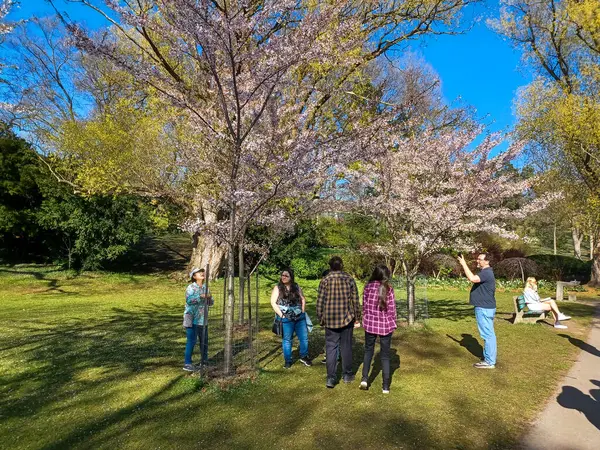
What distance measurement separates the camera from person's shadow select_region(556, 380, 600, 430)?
168 inches

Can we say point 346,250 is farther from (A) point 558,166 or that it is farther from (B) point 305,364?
(B) point 305,364

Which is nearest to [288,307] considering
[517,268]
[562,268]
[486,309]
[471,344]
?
[486,309]

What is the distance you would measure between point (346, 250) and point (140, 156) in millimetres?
10904

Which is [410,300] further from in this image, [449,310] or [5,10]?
[5,10]

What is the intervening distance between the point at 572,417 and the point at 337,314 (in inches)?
109

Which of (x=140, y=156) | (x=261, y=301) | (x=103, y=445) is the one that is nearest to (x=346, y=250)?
(x=261, y=301)

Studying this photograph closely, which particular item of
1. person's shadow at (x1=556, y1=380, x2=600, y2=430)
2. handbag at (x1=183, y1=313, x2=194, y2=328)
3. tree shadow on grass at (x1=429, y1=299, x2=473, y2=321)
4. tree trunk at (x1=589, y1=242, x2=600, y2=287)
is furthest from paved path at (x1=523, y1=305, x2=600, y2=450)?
tree trunk at (x1=589, y1=242, x2=600, y2=287)

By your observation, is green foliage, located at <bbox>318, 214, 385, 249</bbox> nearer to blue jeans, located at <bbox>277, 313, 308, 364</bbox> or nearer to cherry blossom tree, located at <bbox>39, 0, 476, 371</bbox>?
cherry blossom tree, located at <bbox>39, 0, 476, 371</bbox>

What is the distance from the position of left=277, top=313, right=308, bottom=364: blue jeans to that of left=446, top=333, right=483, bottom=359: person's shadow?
2982 millimetres

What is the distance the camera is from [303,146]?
5027 mm

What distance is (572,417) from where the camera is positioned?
4223mm

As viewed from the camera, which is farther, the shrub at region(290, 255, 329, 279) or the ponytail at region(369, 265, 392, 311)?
the shrub at region(290, 255, 329, 279)

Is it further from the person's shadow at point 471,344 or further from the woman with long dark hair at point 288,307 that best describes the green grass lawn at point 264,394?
the woman with long dark hair at point 288,307

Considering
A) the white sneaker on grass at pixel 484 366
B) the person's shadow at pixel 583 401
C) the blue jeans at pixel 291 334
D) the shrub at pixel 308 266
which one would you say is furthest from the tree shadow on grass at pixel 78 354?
the shrub at pixel 308 266
